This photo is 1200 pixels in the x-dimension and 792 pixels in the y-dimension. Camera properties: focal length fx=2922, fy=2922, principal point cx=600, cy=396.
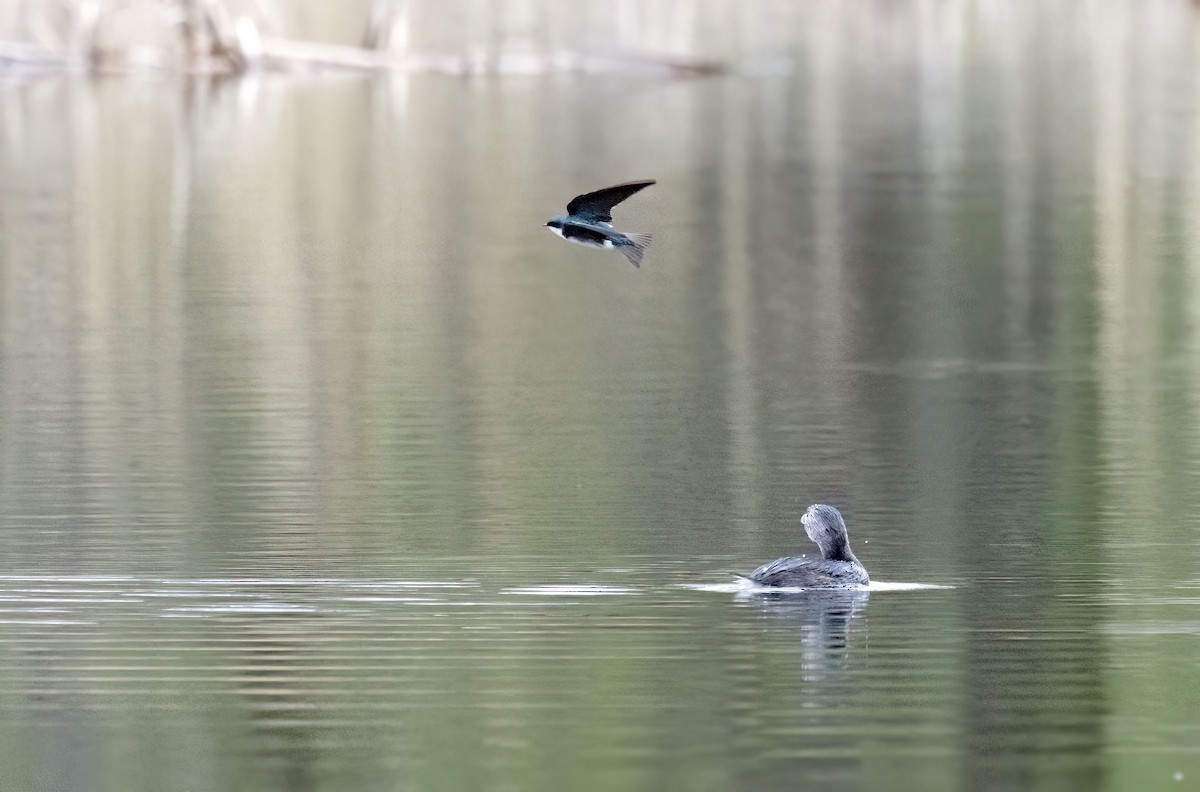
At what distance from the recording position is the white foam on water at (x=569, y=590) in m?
15.4

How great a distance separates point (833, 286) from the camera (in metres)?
33.7

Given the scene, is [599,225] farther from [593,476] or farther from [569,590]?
[593,476]

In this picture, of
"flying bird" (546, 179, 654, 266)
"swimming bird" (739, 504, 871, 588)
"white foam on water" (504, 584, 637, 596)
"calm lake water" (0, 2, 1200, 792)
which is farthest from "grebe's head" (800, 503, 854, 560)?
"flying bird" (546, 179, 654, 266)

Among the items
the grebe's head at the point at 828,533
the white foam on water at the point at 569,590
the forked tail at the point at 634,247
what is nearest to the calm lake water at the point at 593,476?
the white foam on water at the point at 569,590

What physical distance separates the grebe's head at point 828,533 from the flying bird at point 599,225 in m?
1.78

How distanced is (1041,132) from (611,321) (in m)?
29.6

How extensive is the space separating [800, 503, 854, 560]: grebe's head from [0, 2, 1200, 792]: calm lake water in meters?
0.36

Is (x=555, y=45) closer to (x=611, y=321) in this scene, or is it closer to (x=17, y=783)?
(x=611, y=321)

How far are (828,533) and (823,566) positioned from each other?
0.18 m

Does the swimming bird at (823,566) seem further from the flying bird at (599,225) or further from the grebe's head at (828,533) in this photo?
the flying bird at (599,225)

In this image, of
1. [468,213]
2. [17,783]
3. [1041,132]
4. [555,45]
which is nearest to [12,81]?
[555,45]

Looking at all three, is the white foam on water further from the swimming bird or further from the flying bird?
the flying bird

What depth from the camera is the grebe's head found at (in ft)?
51.6

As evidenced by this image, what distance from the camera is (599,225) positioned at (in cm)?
1503
